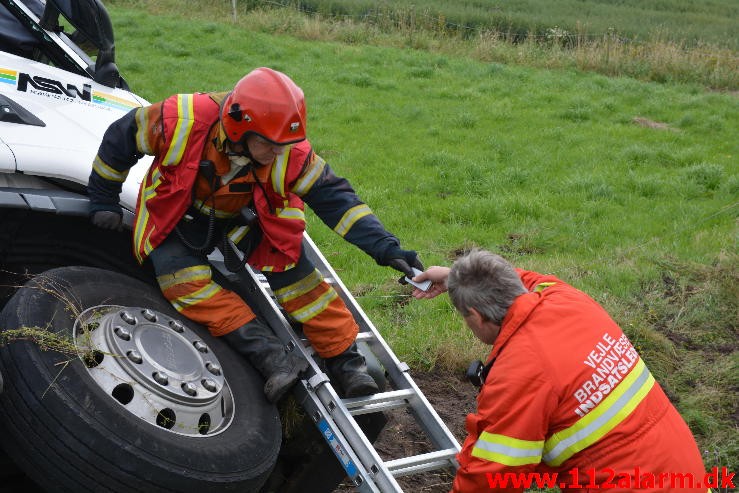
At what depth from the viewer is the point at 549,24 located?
2108 centimetres

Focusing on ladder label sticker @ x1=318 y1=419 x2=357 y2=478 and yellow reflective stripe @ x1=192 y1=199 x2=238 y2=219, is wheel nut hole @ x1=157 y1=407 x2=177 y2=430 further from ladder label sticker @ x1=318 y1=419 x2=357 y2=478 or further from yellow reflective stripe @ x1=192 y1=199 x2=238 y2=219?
yellow reflective stripe @ x1=192 y1=199 x2=238 y2=219

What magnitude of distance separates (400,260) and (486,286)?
3.47 ft

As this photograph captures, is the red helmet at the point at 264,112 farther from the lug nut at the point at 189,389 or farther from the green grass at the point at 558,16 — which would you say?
the green grass at the point at 558,16

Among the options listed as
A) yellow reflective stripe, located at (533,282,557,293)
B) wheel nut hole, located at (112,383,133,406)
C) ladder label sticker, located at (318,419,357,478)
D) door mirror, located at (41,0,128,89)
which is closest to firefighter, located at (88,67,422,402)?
ladder label sticker, located at (318,419,357,478)

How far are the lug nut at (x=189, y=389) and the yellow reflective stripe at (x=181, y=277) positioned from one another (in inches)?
24.5

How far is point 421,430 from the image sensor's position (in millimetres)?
4793

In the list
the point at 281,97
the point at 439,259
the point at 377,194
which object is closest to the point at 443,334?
the point at 439,259

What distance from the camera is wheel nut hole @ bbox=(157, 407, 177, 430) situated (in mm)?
3277

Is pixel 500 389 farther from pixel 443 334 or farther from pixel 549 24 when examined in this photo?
pixel 549 24

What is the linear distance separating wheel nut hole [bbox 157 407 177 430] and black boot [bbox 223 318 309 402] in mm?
551

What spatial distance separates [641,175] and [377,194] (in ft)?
9.99

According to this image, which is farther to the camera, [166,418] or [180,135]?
[180,135]

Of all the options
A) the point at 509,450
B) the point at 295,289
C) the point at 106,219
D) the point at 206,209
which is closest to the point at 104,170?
the point at 106,219

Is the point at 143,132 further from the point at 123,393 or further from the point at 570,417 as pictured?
the point at 570,417
